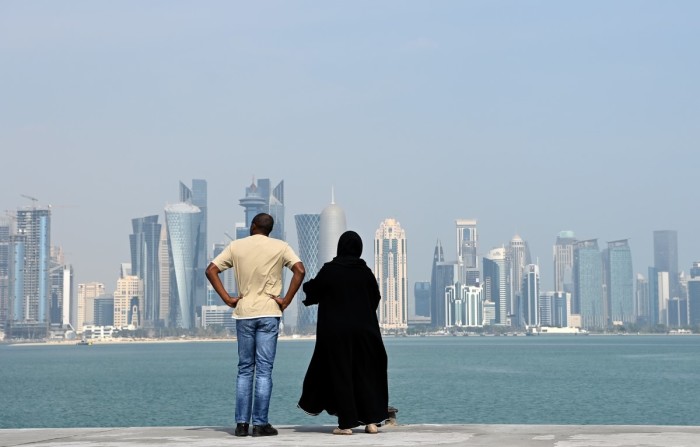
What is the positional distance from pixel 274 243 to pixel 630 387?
67057 millimetres

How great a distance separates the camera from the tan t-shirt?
459 inches

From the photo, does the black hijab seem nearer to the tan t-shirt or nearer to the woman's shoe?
the tan t-shirt

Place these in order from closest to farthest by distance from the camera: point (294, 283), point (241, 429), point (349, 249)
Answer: point (241, 429) < point (294, 283) < point (349, 249)

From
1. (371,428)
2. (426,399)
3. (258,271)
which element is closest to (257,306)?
(258,271)

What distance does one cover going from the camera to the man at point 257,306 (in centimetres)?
1162

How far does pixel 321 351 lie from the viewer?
11.8 metres

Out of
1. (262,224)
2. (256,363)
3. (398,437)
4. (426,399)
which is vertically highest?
(262,224)

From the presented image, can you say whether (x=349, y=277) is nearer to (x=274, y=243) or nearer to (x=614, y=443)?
(x=274, y=243)

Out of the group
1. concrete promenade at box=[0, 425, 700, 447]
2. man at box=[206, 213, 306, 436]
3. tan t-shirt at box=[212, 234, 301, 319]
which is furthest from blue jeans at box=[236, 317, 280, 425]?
concrete promenade at box=[0, 425, 700, 447]

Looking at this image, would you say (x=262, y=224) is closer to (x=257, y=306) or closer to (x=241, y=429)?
(x=257, y=306)

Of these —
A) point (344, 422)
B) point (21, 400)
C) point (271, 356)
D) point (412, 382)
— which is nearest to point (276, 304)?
point (271, 356)

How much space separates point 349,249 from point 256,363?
1.51 metres

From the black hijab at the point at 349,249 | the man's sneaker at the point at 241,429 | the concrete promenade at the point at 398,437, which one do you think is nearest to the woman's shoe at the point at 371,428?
the concrete promenade at the point at 398,437

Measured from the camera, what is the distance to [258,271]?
11711 mm
